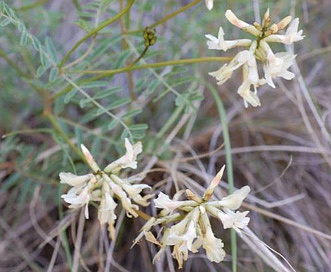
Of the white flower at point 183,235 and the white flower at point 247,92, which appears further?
the white flower at point 247,92

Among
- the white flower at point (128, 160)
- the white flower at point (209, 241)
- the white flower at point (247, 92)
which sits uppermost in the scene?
the white flower at point (247, 92)

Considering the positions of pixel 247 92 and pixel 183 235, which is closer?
pixel 183 235

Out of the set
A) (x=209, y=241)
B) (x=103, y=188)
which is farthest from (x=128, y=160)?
(x=209, y=241)

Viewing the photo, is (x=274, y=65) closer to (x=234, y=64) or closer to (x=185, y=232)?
(x=234, y=64)

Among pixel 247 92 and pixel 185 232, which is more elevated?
pixel 247 92

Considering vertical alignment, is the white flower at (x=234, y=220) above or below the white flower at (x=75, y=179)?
below

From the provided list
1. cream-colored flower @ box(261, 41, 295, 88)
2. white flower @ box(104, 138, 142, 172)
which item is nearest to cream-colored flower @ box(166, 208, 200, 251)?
white flower @ box(104, 138, 142, 172)

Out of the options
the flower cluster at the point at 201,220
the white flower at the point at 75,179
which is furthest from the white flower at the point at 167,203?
the white flower at the point at 75,179

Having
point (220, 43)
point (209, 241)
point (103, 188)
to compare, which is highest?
point (220, 43)

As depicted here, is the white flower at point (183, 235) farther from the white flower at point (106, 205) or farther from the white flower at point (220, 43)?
the white flower at point (220, 43)

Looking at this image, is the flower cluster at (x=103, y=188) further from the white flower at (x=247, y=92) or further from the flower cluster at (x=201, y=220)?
the white flower at (x=247, y=92)

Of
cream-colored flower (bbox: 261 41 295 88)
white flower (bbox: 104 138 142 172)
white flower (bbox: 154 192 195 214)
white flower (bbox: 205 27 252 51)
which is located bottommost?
white flower (bbox: 154 192 195 214)

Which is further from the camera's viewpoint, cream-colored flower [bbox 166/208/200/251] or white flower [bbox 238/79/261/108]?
white flower [bbox 238/79/261/108]

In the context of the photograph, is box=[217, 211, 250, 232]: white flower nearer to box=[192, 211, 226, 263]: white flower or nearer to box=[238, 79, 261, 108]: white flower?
box=[192, 211, 226, 263]: white flower
